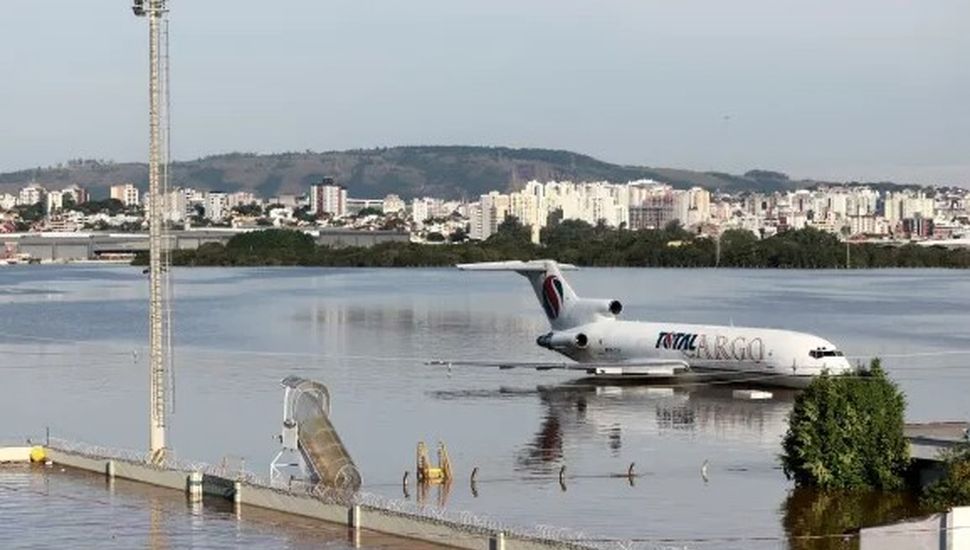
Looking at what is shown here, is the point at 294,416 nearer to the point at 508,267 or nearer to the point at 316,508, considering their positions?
the point at 316,508

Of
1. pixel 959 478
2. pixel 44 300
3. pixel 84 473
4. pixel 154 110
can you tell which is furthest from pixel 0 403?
pixel 44 300

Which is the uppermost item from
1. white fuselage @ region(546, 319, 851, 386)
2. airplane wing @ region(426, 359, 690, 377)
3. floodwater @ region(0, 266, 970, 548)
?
white fuselage @ region(546, 319, 851, 386)

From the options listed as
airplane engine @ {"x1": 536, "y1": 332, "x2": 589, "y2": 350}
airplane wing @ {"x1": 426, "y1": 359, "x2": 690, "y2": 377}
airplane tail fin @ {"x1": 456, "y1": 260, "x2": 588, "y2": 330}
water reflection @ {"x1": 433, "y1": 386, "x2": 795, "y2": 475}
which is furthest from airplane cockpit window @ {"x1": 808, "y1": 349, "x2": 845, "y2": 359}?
airplane tail fin @ {"x1": 456, "y1": 260, "x2": 588, "y2": 330}

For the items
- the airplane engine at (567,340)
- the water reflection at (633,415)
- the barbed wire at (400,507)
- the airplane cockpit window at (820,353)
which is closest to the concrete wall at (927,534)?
the barbed wire at (400,507)

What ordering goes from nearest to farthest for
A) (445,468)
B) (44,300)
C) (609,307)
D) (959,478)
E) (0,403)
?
(959,478)
(445,468)
(0,403)
(609,307)
(44,300)

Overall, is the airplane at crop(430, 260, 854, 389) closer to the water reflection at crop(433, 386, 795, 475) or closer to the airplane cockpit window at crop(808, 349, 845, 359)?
the airplane cockpit window at crop(808, 349, 845, 359)

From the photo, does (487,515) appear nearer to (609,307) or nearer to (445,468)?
(445,468)

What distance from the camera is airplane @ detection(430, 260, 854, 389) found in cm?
7488

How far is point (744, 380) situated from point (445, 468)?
2809cm

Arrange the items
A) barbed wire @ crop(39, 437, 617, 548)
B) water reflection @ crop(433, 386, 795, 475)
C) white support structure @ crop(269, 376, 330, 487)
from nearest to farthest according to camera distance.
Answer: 1. barbed wire @ crop(39, 437, 617, 548)
2. white support structure @ crop(269, 376, 330, 487)
3. water reflection @ crop(433, 386, 795, 475)

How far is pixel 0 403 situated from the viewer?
255 feet

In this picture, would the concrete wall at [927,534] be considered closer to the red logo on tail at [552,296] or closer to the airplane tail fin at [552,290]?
the airplane tail fin at [552,290]

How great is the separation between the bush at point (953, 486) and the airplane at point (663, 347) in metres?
27.2

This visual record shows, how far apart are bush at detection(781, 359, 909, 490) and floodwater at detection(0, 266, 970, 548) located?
0.90 metres
